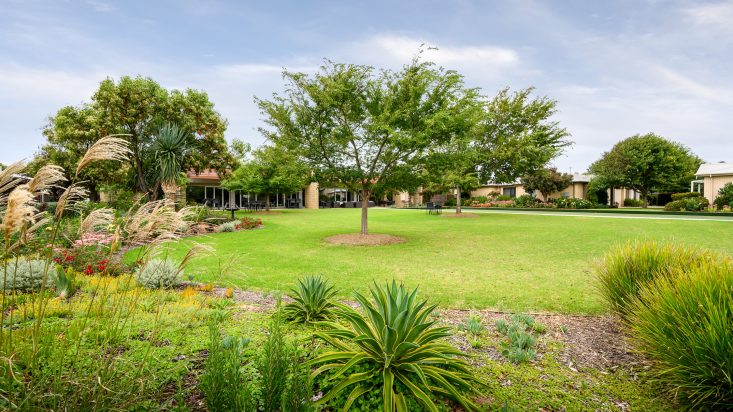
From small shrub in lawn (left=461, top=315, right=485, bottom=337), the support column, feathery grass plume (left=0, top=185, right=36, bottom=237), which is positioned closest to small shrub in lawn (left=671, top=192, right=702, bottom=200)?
the support column

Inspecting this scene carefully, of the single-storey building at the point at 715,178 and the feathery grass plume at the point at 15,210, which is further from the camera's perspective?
the single-storey building at the point at 715,178

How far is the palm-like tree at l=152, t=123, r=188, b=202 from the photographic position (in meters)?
18.5

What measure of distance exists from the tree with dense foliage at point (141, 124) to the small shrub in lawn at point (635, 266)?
64.9 feet

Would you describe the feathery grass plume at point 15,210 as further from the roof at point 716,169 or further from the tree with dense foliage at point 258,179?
the roof at point 716,169

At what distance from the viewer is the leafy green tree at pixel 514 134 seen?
2595 centimetres

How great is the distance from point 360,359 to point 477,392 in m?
1.04

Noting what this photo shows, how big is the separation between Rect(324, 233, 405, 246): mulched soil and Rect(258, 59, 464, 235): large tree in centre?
7.98 feet

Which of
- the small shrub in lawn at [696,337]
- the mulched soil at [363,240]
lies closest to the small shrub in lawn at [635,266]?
the small shrub in lawn at [696,337]

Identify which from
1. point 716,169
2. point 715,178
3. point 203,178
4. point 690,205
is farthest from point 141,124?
point 716,169

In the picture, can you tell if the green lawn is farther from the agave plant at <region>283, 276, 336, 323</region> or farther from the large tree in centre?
the large tree in centre

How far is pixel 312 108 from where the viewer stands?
13094 millimetres

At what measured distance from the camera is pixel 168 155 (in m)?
18.5

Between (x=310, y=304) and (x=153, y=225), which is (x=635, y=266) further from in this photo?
(x=153, y=225)

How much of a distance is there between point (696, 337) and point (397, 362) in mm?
2436
